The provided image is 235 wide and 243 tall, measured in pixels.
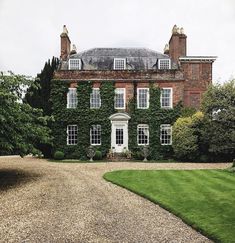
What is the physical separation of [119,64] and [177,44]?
5.57 m

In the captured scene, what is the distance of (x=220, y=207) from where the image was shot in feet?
40.5

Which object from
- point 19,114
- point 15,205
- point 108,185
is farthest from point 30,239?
point 19,114

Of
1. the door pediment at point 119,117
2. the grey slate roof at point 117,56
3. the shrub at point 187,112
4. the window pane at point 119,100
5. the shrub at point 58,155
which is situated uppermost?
the grey slate roof at point 117,56

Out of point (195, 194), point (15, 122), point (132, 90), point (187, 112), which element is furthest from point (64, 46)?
point (195, 194)

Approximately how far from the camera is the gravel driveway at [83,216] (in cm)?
966

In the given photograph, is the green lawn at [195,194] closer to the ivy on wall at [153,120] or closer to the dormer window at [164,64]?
the ivy on wall at [153,120]

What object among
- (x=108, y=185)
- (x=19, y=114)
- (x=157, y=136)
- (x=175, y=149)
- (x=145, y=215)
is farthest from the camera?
(x=157, y=136)

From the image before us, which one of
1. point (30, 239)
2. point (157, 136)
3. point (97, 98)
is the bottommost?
point (30, 239)

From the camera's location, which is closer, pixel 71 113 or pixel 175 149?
pixel 175 149

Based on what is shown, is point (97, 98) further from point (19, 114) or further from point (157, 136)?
point (19, 114)

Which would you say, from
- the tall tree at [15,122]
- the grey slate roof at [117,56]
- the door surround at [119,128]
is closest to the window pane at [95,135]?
the door surround at [119,128]

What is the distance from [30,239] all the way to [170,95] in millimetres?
26021

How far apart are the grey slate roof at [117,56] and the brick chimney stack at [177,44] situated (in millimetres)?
1070

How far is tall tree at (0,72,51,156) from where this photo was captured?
60.4 ft
